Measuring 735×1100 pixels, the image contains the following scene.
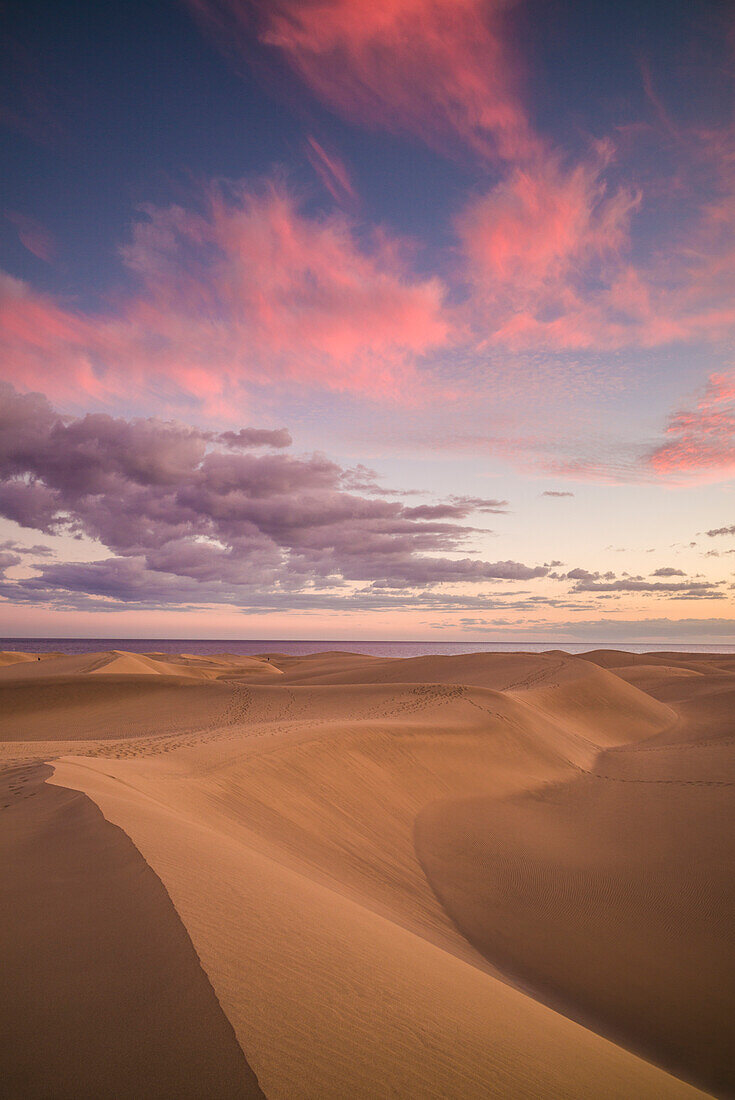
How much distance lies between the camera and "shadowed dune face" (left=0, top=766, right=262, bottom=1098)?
1913mm

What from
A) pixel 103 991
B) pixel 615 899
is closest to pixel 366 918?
pixel 103 991

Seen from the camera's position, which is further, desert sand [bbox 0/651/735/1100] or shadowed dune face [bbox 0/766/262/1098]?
desert sand [bbox 0/651/735/1100]

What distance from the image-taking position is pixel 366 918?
186 inches

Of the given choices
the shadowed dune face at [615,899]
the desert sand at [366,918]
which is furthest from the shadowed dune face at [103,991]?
the shadowed dune face at [615,899]

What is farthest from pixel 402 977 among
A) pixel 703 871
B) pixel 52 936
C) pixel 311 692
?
pixel 311 692

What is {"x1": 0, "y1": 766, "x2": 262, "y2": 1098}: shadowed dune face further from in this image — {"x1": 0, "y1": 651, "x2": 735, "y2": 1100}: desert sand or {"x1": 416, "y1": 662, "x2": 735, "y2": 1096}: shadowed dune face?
{"x1": 416, "y1": 662, "x2": 735, "y2": 1096}: shadowed dune face

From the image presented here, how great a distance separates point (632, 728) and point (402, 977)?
22704mm

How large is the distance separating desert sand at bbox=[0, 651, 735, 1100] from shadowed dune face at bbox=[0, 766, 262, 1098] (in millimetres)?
13

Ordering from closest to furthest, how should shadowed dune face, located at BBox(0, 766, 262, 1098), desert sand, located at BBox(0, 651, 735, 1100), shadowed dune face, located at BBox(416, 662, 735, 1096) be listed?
shadowed dune face, located at BBox(0, 766, 262, 1098) → desert sand, located at BBox(0, 651, 735, 1100) → shadowed dune face, located at BBox(416, 662, 735, 1096)

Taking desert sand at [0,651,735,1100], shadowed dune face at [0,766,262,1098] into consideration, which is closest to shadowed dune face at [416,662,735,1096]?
desert sand at [0,651,735,1100]

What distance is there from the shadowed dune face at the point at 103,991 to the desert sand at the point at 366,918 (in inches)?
0.5

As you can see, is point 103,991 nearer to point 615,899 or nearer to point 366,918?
point 366,918

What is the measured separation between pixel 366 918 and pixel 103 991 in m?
2.86

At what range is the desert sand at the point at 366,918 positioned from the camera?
7.33 ft
